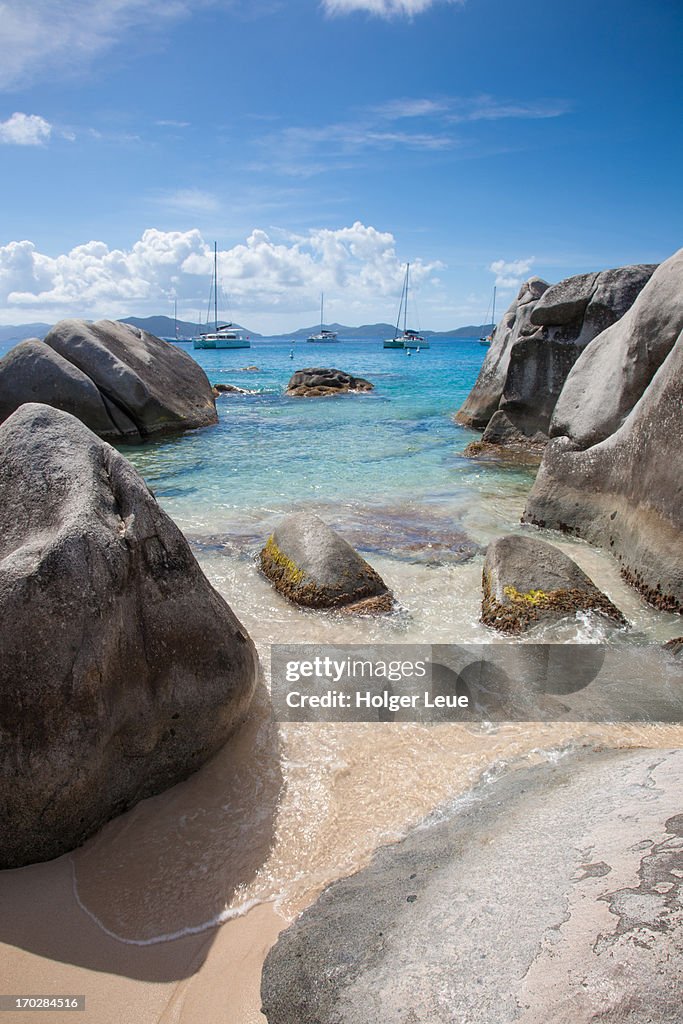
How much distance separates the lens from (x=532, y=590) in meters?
5.77

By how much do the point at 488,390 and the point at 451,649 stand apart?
13.5 metres

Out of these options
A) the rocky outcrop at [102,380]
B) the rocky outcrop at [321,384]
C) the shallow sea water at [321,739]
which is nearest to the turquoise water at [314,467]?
the shallow sea water at [321,739]

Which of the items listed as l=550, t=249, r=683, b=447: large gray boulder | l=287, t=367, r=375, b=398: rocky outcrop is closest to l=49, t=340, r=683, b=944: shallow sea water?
l=550, t=249, r=683, b=447: large gray boulder

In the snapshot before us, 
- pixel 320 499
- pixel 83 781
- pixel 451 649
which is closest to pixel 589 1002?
pixel 83 781

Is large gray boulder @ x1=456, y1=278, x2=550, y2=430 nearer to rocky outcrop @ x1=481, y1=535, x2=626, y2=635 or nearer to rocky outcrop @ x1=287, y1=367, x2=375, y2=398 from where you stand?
rocky outcrop @ x1=481, y1=535, x2=626, y2=635

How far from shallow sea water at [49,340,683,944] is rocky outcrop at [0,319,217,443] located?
12.0ft

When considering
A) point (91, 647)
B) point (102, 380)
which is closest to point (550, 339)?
point (102, 380)

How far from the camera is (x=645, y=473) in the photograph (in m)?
6.62

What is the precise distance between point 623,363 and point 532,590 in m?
3.65

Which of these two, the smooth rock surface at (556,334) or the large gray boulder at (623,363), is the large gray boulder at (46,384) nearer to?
the smooth rock surface at (556,334)

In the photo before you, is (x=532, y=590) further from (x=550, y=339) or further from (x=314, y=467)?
(x=550, y=339)

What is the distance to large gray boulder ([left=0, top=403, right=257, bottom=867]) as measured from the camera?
3.06m

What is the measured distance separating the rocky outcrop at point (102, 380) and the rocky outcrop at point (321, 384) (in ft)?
41.3

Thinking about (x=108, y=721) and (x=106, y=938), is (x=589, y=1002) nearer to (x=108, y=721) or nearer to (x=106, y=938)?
(x=106, y=938)
